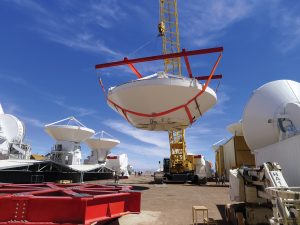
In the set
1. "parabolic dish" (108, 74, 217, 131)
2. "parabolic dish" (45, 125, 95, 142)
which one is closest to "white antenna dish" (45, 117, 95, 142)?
"parabolic dish" (45, 125, 95, 142)

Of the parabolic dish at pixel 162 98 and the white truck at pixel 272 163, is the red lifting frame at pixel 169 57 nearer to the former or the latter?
the parabolic dish at pixel 162 98

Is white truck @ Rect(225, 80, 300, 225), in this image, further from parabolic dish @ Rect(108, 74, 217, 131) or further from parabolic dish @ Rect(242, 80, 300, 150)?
parabolic dish @ Rect(108, 74, 217, 131)

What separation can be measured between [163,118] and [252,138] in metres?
12.8

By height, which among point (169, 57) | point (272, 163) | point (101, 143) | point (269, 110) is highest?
point (169, 57)

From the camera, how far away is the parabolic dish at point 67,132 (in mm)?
49031

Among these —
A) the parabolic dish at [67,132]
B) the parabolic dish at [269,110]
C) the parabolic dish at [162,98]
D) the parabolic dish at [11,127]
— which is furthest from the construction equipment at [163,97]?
the parabolic dish at [11,127]

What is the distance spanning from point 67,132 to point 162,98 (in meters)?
29.6

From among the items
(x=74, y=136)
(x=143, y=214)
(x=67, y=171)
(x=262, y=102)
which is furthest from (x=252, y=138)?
(x=74, y=136)

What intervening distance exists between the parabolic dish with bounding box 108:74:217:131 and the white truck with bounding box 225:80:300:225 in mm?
8843

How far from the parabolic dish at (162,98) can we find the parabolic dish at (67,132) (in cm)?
2215

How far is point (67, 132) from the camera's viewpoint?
49625mm

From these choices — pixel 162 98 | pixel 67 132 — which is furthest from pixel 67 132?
pixel 162 98

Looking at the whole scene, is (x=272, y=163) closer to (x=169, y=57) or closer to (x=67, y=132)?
(x=169, y=57)

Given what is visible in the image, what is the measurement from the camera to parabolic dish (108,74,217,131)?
24688 mm
